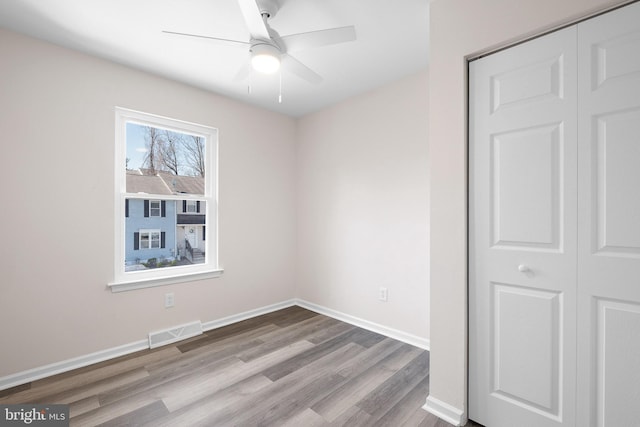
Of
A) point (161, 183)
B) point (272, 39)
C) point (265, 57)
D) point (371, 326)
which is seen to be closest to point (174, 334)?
point (161, 183)

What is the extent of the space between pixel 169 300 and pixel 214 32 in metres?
2.41

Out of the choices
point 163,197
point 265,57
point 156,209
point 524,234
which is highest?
point 265,57

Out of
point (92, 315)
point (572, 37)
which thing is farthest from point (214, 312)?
point (572, 37)

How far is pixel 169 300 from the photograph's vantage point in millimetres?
2842

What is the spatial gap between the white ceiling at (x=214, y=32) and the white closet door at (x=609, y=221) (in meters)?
1.05

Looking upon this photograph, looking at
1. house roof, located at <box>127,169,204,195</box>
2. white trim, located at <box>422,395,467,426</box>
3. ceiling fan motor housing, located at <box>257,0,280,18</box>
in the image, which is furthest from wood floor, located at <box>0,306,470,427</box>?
ceiling fan motor housing, located at <box>257,0,280,18</box>

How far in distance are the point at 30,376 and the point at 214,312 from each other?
1432 millimetres

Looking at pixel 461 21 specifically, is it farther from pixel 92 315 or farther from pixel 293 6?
pixel 92 315

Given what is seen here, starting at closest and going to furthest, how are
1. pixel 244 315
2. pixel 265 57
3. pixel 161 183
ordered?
pixel 265 57 → pixel 161 183 → pixel 244 315

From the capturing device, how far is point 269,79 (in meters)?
2.83

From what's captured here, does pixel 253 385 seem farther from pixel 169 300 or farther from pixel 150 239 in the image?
pixel 150 239

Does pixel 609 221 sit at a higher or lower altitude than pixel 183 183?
lower

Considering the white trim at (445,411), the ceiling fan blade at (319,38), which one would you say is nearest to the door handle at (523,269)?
the white trim at (445,411)

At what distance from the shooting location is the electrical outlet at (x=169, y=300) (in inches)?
111
